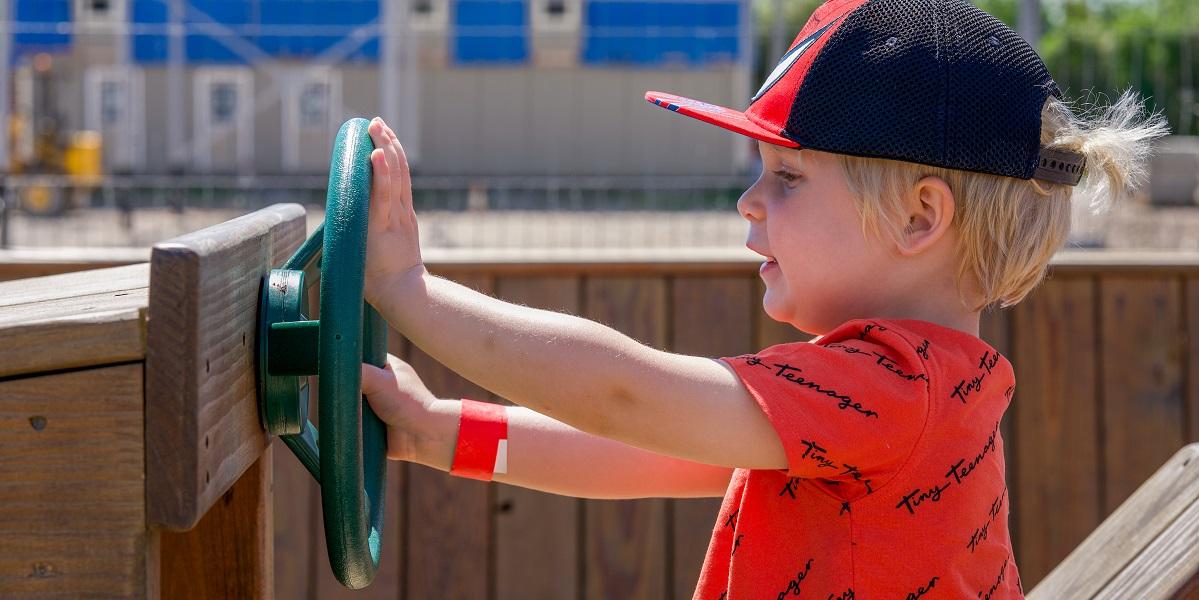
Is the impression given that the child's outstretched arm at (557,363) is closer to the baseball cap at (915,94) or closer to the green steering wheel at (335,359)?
the green steering wheel at (335,359)

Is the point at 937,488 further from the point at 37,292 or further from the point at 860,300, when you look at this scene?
the point at 37,292

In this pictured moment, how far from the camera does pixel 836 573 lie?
1.24 metres

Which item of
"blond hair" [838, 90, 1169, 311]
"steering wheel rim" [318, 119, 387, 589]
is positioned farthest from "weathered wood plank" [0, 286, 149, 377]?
"blond hair" [838, 90, 1169, 311]

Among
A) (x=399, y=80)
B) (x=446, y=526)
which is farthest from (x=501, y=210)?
(x=399, y=80)

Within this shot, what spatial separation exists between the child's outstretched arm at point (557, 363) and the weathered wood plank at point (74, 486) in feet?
0.92

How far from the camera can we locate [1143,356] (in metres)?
3.08

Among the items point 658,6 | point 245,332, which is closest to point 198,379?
point 245,332

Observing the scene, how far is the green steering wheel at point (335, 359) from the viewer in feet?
3.34

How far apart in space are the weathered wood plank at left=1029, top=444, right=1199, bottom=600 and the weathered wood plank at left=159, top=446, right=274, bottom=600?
1.14 m

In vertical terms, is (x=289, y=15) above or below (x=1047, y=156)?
above

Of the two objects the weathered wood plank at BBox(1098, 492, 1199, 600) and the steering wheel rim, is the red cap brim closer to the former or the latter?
the steering wheel rim

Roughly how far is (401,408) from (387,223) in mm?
338

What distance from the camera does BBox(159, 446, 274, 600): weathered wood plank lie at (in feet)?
4.26

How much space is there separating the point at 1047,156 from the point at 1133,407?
6.57ft
